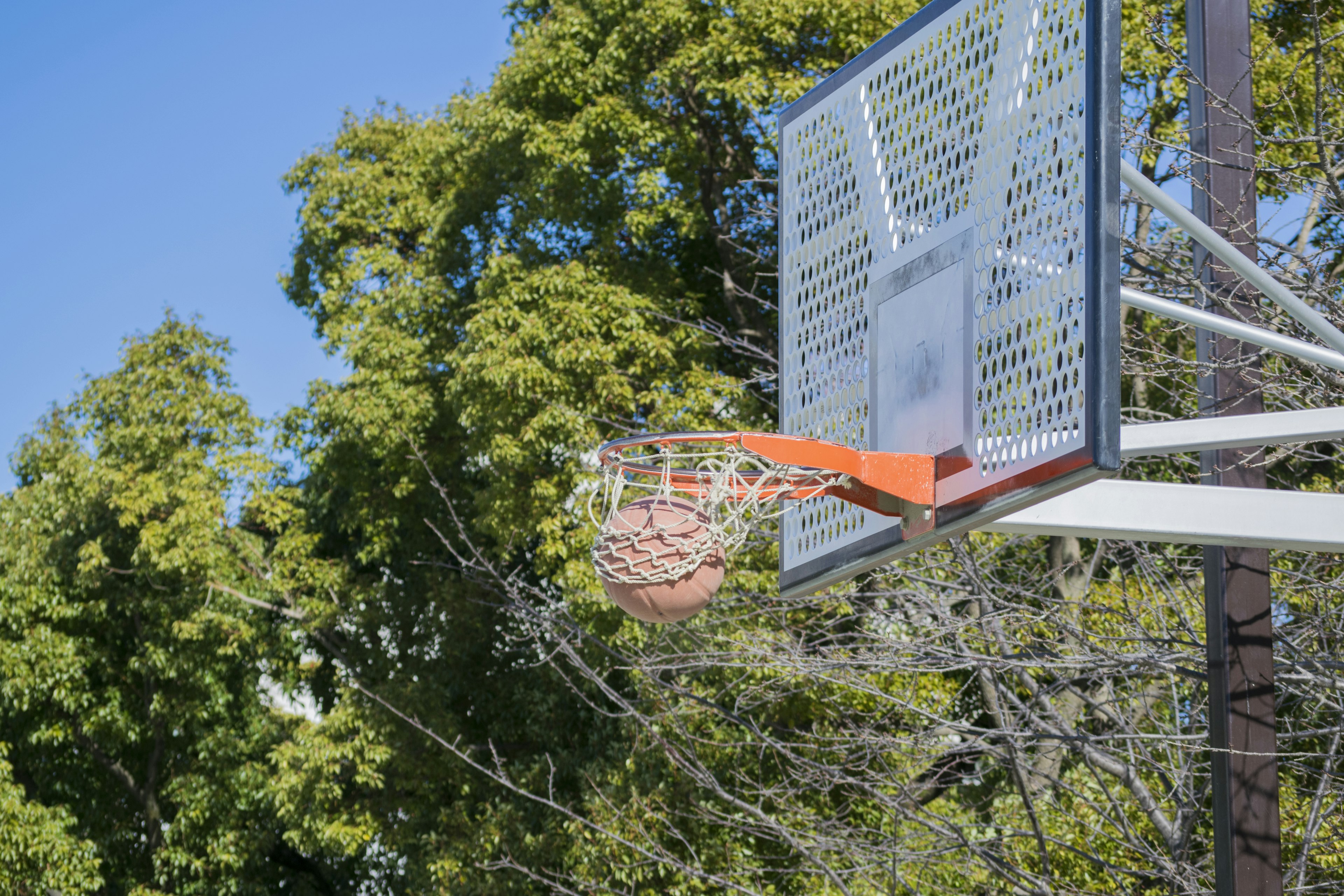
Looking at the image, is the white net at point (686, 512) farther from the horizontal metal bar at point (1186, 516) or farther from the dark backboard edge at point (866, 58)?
the dark backboard edge at point (866, 58)

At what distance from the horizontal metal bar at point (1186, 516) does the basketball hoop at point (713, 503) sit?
33 centimetres

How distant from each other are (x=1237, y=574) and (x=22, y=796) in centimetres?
1509

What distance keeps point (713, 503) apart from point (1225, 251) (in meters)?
1.72

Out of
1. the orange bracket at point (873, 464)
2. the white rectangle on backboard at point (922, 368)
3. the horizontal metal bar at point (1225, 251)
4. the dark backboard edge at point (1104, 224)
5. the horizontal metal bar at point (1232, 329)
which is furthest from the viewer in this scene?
the horizontal metal bar at point (1225, 251)

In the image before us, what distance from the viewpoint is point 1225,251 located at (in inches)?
172

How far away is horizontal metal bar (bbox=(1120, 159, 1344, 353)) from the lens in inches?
166

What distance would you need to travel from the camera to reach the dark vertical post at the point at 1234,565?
578 cm

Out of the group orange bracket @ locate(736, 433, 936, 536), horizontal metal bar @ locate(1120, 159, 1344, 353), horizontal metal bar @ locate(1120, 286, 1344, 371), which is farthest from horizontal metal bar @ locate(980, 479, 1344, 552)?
horizontal metal bar @ locate(1120, 159, 1344, 353)

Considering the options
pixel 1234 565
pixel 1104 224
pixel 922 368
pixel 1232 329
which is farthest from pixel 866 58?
pixel 1234 565

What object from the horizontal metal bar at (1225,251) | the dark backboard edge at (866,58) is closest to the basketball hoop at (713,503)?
the horizontal metal bar at (1225,251)

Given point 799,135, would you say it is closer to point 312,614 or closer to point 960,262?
point 960,262

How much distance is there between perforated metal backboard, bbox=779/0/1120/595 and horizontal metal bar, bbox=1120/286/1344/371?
51cm

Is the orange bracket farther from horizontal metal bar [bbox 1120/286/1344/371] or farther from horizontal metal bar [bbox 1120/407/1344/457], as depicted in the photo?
horizontal metal bar [bbox 1120/286/1344/371]

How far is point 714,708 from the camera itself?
8547 mm
